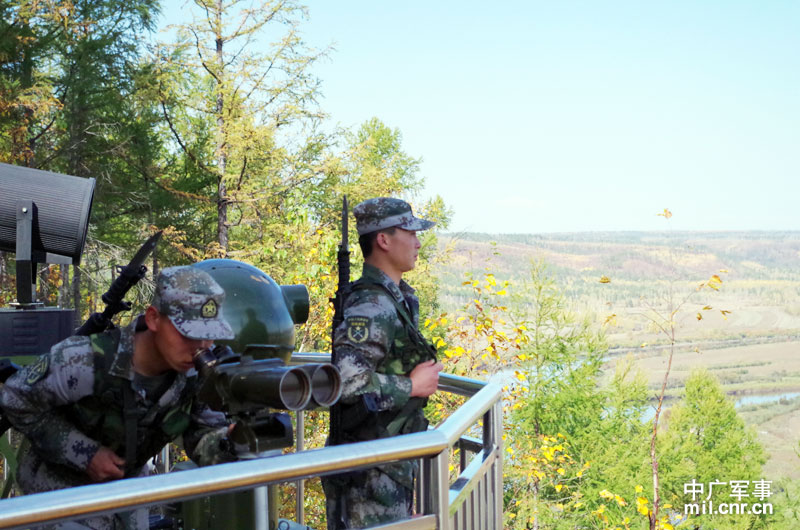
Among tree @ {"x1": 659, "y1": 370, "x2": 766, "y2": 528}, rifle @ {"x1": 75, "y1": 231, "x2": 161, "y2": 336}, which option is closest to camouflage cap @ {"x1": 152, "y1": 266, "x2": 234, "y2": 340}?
rifle @ {"x1": 75, "y1": 231, "x2": 161, "y2": 336}

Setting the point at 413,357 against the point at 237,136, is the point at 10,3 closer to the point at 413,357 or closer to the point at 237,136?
the point at 237,136

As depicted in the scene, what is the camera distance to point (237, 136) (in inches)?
758

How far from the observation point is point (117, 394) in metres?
2.46

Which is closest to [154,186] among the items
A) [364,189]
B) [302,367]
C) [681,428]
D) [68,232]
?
[364,189]

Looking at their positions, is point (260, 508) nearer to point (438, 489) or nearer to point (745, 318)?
point (438, 489)

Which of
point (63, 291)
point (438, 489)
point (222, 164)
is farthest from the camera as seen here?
point (222, 164)

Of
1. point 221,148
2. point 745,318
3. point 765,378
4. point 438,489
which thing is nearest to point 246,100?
point 221,148

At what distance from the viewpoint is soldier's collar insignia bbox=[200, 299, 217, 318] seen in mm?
2352

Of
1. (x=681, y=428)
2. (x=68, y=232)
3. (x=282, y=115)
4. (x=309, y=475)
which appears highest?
(x=282, y=115)

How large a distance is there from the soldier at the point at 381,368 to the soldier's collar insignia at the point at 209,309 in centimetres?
63

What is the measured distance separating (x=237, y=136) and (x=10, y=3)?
5.19 metres

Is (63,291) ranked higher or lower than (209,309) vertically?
lower

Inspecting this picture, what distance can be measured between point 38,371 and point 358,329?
1024mm

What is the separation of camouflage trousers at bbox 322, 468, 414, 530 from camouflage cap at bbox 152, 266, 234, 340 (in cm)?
88
